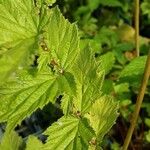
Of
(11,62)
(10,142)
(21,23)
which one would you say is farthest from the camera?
(10,142)

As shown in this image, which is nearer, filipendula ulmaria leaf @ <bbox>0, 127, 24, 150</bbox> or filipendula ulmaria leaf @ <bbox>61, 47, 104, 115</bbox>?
filipendula ulmaria leaf @ <bbox>61, 47, 104, 115</bbox>

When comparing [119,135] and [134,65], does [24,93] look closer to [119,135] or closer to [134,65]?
[134,65]

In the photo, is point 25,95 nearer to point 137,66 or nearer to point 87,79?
point 87,79

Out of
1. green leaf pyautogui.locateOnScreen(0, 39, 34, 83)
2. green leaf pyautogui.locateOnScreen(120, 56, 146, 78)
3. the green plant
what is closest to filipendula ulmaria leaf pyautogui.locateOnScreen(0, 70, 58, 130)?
the green plant

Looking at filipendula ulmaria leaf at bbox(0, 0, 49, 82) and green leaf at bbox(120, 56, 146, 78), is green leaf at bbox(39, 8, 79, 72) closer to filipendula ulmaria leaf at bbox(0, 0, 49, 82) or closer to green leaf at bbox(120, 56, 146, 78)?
filipendula ulmaria leaf at bbox(0, 0, 49, 82)

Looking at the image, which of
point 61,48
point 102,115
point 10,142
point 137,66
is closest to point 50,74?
point 61,48

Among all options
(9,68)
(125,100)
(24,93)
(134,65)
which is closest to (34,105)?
(24,93)
